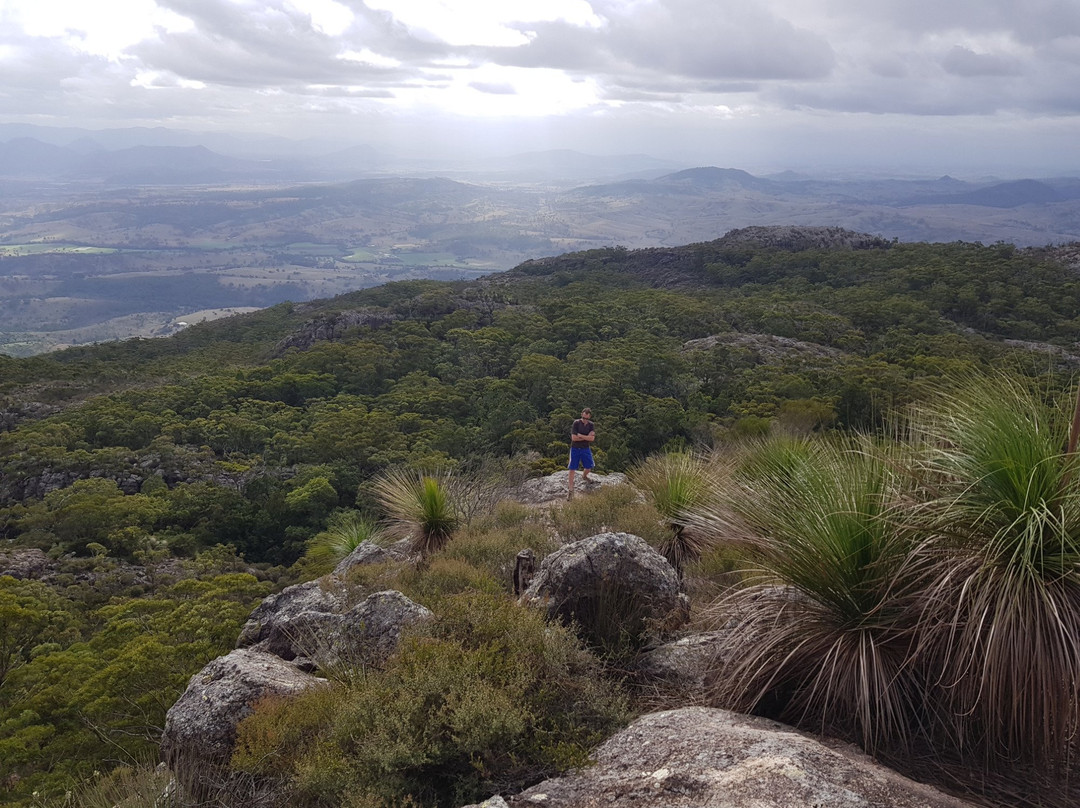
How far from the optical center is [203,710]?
4895 millimetres

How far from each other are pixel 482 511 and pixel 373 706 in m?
5.92

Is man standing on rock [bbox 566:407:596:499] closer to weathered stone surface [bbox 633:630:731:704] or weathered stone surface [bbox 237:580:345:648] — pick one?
weathered stone surface [bbox 237:580:345:648]

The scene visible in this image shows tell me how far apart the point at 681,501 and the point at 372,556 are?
15.0 ft

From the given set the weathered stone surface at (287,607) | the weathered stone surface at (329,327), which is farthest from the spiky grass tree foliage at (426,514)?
the weathered stone surface at (329,327)

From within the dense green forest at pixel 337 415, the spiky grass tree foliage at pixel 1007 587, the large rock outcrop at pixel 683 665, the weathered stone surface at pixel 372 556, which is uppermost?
the spiky grass tree foliage at pixel 1007 587

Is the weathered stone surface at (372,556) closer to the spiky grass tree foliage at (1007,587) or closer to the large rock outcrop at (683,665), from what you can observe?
the large rock outcrop at (683,665)

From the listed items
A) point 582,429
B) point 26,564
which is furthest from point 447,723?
point 26,564

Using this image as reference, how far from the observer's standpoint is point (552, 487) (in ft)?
44.4

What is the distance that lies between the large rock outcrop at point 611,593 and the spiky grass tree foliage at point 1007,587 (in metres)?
2.10

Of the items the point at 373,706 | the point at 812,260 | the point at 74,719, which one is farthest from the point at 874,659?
the point at 812,260

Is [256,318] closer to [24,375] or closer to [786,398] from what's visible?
[24,375]

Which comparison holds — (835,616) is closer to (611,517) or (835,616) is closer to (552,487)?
(611,517)

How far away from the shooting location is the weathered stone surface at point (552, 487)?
40.1 feet

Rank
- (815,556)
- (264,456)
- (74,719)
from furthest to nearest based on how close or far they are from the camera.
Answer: (264,456) → (74,719) → (815,556)
